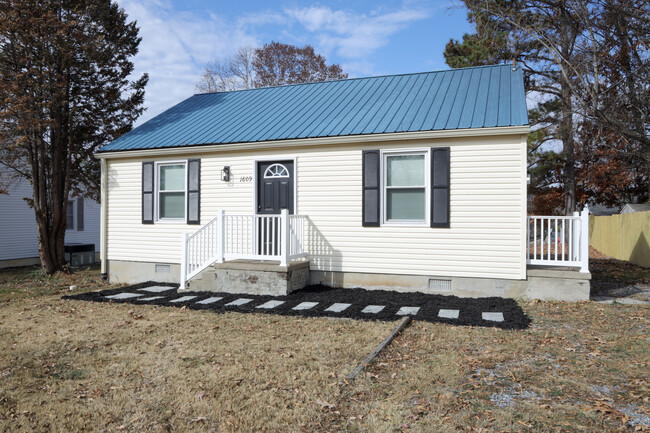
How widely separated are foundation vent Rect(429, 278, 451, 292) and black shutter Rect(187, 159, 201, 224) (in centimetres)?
507

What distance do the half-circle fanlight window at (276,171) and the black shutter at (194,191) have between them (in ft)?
5.23

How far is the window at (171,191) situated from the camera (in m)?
10.5

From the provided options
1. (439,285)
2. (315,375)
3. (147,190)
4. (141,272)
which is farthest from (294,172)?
(315,375)

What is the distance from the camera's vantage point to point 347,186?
901cm

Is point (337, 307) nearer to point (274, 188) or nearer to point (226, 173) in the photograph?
point (274, 188)

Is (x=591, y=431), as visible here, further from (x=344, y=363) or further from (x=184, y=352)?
(x=184, y=352)

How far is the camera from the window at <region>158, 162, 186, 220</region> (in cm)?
1045

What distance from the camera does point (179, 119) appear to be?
38.6 ft

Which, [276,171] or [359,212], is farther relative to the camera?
[276,171]

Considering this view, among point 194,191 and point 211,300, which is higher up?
point 194,191

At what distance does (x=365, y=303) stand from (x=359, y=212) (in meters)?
1.94

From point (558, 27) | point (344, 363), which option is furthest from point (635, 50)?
point (344, 363)

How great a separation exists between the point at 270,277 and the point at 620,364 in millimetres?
5580

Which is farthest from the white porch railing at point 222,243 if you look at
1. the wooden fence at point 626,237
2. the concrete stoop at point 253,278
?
the wooden fence at point 626,237
